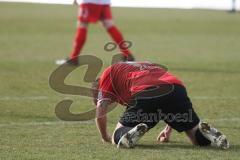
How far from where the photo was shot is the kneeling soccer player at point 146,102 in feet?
21.5

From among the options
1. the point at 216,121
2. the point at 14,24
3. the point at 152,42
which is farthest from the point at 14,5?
the point at 216,121

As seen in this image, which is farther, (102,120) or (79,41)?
(79,41)

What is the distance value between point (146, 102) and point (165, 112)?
0.68 feet

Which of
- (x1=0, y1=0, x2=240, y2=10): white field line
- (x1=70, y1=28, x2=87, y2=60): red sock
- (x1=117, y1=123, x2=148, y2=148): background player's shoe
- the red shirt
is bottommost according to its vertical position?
(x1=0, y1=0, x2=240, y2=10): white field line

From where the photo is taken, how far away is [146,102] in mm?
6590

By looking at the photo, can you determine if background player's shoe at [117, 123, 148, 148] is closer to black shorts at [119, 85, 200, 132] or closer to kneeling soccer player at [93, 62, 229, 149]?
kneeling soccer player at [93, 62, 229, 149]

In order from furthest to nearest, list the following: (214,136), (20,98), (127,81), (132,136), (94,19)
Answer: (94,19)
(20,98)
(127,81)
(214,136)
(132,136)

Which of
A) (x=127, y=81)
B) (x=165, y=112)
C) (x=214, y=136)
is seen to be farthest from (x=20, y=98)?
(x=214, y=136)

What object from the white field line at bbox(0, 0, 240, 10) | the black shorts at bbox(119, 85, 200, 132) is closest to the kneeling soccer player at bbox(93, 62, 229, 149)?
the black shorts at bbox(119, 85, 200, 132)

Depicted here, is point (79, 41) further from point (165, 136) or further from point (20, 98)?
point (165, 136)

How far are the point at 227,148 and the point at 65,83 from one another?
4967 mm

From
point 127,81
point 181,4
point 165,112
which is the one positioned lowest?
point 181,4

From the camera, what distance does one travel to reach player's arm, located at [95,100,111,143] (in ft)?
21.5

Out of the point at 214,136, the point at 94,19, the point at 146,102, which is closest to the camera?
the point at 214,136
